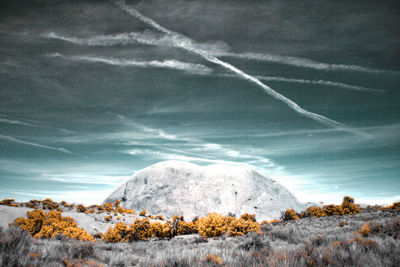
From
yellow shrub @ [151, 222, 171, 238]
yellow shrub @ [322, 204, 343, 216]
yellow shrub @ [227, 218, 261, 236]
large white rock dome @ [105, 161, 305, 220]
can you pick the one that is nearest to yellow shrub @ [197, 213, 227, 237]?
yellow shrub @ [227, 218, 261, 236]

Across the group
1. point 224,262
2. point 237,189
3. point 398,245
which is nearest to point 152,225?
point 224,262

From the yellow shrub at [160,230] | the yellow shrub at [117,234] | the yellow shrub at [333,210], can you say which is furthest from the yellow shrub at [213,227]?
the yellow shrub at [333,210]

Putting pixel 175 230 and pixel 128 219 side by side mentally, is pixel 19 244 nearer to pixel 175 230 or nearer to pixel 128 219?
pixel 175 230

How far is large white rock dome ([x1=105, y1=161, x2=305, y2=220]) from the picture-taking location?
341 ft

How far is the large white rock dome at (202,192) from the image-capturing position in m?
104

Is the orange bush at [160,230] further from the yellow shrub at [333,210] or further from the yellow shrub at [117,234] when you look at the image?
the yellow shrub at [333,210]

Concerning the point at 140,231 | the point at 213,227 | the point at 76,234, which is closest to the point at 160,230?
the point at 140,231

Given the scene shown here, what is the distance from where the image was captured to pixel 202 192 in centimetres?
11338

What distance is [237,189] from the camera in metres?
113

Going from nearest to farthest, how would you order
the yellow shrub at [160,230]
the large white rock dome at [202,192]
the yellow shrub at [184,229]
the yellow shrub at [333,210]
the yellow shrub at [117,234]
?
1. the yellow shrub at [117,234]
2. the yellow shrub at [160,230]
3. the yellow shrub at [184,229]
4. the yellow shrub at [333,210]
5. the large white rock dome at [202,192]

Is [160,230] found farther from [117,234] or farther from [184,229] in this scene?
[117,234]

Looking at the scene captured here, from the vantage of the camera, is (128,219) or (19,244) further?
(128,219)

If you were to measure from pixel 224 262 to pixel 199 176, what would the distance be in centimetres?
12041

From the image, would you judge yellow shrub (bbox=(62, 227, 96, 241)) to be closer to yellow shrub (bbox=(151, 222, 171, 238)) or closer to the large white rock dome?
yellow shrub (bbox=(151, 222, 171, 238))
